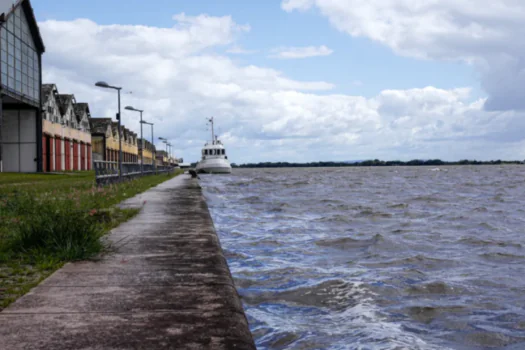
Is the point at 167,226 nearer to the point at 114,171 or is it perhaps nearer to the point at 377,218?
the point at 377,218

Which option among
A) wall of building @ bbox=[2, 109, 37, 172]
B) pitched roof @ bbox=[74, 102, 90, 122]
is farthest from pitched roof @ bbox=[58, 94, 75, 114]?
wall of building @ bbox=[2, 109, 37, 172]

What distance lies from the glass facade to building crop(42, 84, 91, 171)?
3803 millimetres

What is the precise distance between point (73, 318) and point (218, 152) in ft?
230

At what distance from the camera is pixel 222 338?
3.87 meters

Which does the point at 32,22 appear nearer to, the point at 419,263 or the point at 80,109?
the point at 80,109

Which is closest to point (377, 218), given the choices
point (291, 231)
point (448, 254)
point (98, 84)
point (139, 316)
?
point (291, 231)

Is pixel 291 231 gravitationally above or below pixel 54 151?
below

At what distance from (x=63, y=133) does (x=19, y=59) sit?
49.1 ft

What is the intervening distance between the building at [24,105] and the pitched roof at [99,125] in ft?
106

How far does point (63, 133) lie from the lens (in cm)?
5681

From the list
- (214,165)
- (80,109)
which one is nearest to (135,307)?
(214,165)

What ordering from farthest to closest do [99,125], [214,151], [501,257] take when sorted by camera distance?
[99,125] → [214,151] → [501,257]

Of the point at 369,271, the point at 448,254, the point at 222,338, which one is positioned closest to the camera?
the point at 222,338

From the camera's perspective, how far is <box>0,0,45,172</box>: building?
42859 millimetres
